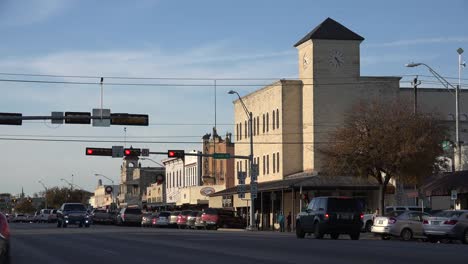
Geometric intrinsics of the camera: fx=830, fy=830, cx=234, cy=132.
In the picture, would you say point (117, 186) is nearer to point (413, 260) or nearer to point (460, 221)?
point (460, 221)

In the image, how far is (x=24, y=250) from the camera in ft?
90.8

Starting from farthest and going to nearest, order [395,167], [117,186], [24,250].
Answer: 1. [117,186]
2. [395,167]
3. [24,250]

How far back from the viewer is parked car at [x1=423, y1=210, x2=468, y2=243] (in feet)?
114

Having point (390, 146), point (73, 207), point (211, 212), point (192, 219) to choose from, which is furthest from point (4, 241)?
point (192, 219)

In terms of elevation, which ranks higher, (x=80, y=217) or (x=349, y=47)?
(x=349, y=47)

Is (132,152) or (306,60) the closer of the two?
(132,152)

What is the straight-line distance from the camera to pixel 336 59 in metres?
64.8

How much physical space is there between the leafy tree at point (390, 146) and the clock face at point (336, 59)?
16.6 meters

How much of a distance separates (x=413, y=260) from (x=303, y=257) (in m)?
2.91

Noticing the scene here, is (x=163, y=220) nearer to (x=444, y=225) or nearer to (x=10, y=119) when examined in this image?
(x=10, y=119)

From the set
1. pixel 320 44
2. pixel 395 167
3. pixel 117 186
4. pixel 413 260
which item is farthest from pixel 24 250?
pixel 117 186

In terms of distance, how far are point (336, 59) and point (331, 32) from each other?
223cm

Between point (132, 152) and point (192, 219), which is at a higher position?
point (132, 152)

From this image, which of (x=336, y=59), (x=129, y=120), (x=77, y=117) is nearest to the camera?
(x=77, y=117)
